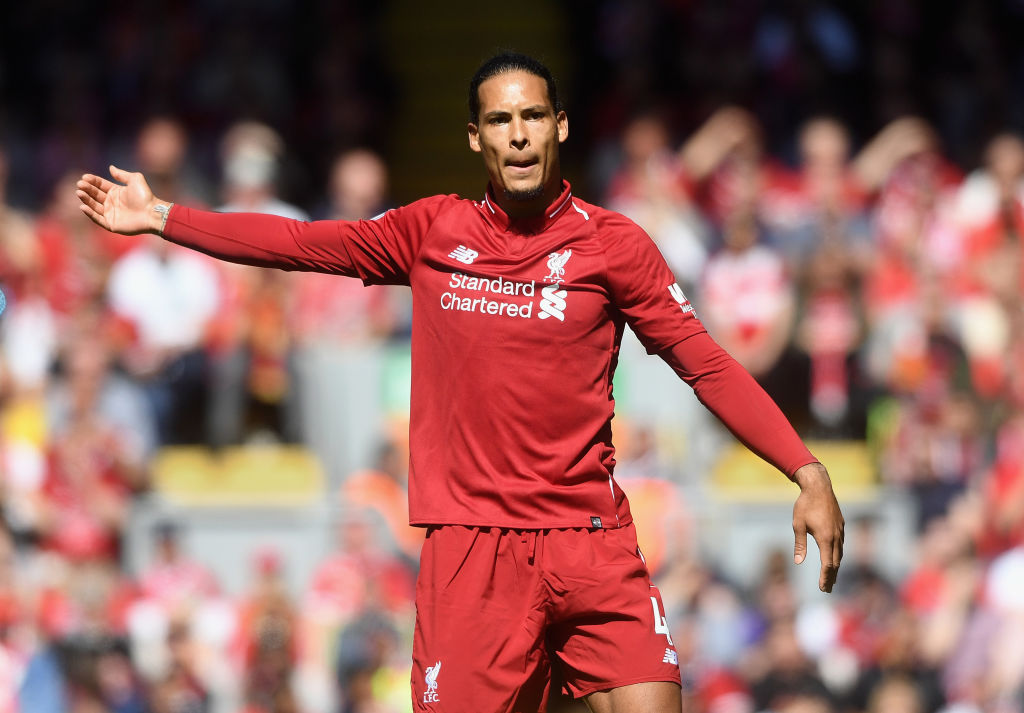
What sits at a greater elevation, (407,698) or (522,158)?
(522,158)

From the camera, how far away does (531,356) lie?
406 cm

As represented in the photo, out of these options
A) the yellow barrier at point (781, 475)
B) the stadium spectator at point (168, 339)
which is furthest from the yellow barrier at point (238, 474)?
the yellow barrier at point (781, 475)

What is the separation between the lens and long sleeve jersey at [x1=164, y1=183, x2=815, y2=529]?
159 inches

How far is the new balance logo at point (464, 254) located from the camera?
13.7 ft

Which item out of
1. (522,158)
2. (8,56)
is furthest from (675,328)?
(8,56)

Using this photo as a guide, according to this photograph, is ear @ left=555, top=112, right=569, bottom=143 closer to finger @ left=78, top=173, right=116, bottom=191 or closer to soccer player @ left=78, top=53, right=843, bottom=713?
soccer player @ left=78, top=53, right=843, bottom=713

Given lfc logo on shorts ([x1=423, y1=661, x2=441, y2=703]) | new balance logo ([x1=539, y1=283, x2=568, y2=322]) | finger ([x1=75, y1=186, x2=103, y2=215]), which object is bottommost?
lfc logo on shorts ([x1=423, y1=661, x2=441, y2=703])

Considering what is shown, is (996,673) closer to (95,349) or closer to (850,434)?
(850,434)

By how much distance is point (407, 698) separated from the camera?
8.09m

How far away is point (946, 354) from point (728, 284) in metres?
1.32

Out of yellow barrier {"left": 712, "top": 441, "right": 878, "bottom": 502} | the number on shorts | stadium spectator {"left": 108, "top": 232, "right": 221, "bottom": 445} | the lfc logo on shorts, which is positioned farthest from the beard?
stadium spectator {"left": 108, "top": 232, "right": 221, "bottom": 445}

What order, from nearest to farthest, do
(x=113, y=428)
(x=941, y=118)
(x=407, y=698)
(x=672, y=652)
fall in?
(x=672, y=652) < (x=407, y=698) < (x=113, y=428) < (x=941, y=118)

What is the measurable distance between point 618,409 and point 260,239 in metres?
4.84

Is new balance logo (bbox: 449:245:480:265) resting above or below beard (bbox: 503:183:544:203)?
below
